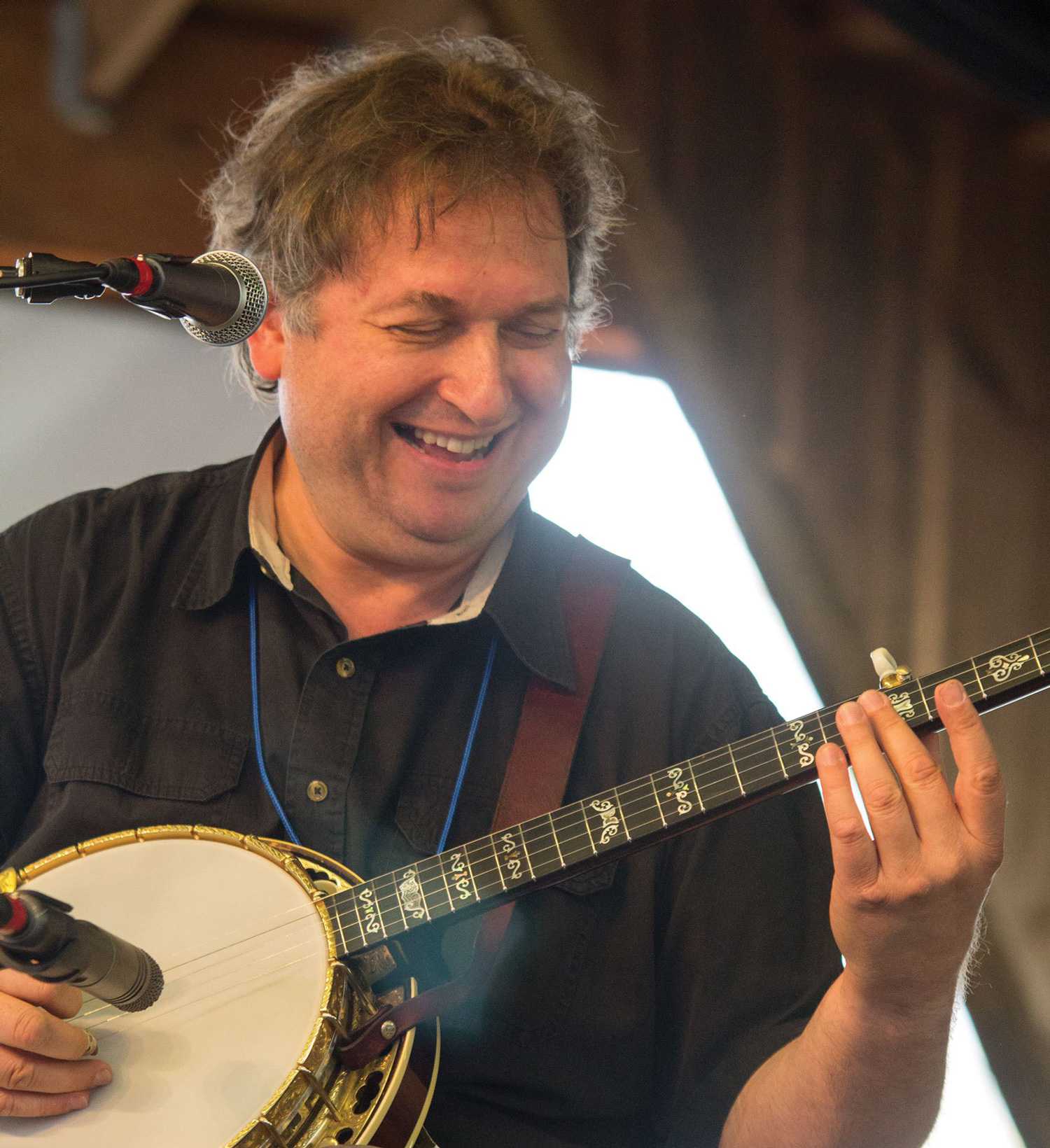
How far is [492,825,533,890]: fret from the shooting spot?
4.38ft

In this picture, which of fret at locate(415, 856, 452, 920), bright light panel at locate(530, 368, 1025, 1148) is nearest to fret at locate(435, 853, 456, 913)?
fret at locate(415, 856, 452, 920)

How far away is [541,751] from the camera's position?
1.56 meters

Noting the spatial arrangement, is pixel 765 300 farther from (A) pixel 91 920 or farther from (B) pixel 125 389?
(A) pixel 91 920

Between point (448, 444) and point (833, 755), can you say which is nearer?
point (833, 755)

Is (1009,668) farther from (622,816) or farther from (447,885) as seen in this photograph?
(447,885)

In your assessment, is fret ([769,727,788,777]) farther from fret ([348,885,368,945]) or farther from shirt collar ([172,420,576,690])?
fret ([348,885,368,945])

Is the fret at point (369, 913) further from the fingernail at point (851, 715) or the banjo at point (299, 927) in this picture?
the fingernail at point (851, 715)

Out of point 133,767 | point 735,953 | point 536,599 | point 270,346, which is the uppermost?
point 270,346

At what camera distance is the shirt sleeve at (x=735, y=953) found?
4.67ft

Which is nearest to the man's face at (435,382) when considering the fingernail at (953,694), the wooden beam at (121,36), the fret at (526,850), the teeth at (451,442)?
the teeth at (451,442)

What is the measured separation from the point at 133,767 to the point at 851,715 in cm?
89

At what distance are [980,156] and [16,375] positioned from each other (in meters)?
2.28

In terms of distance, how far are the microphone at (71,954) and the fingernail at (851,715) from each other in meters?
0.71

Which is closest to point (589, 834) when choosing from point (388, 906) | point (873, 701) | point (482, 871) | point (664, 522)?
point (482, 871)
